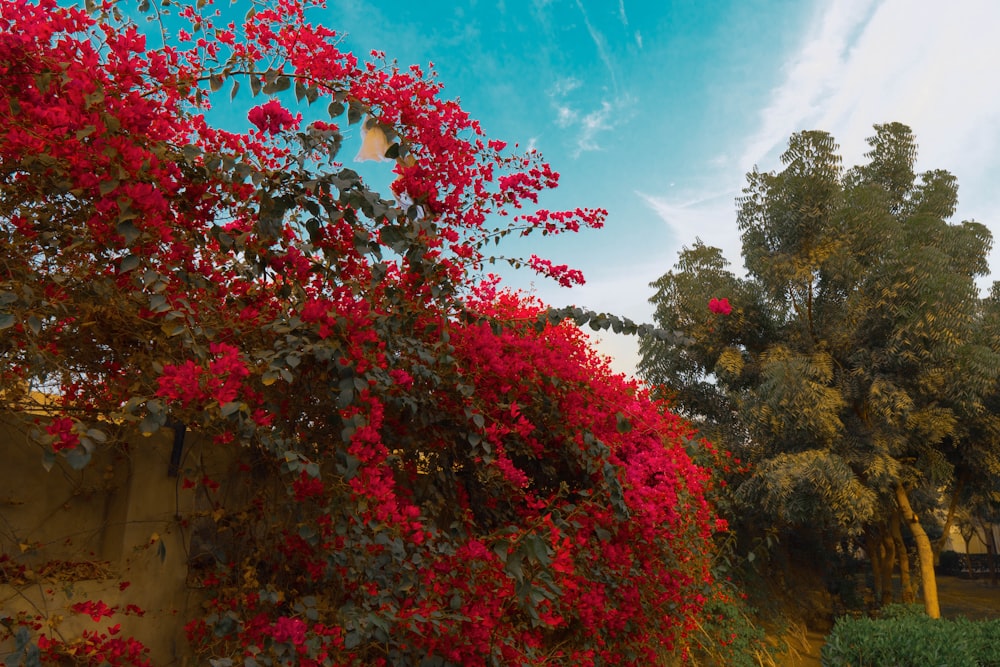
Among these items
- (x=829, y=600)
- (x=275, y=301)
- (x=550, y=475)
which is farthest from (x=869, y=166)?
(x=275, y=301)

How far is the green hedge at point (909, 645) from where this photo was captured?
5.41 m

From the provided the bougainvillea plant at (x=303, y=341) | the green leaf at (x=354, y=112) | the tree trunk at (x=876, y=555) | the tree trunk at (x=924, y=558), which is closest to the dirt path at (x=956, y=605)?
the tree trunk at (x=924, y=558)

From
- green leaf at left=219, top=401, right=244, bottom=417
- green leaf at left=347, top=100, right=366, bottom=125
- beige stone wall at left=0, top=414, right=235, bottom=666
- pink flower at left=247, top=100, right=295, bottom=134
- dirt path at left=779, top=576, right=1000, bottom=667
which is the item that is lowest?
dirt path at left=779, top=576, right=1000, bottom=667

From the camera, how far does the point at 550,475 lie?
178 inches

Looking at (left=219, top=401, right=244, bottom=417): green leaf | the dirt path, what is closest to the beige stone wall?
(left=219, top=401, right=244, bottom=417): green leaf

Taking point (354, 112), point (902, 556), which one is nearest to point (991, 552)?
point (902, 556)

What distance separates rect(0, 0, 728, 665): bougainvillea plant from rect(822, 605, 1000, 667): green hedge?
9.35 ft

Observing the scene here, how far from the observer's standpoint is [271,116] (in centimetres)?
270

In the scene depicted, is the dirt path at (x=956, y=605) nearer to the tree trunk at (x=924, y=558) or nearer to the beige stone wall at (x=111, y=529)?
the tree trunk at (x=924, y=558)

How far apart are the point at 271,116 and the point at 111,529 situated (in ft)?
7.78

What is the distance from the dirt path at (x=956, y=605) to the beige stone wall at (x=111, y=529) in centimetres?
690

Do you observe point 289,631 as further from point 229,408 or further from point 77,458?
point 77,458

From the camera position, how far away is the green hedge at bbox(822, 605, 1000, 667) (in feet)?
17.7

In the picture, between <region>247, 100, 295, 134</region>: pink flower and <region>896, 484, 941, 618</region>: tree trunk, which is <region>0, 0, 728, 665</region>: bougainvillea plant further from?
<region>896, 484, 941, 618</region>: tree trunk
